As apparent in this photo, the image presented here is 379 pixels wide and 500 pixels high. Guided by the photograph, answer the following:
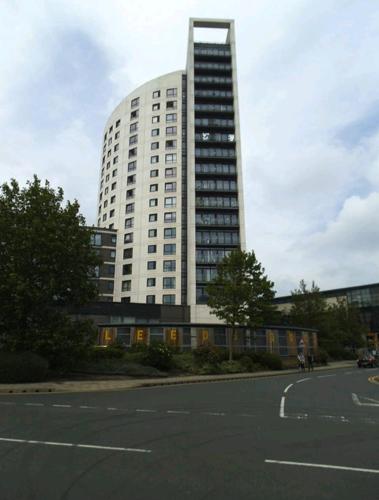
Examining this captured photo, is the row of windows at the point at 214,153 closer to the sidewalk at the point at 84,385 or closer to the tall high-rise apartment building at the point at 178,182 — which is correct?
the tall high-rise apartment building at the point at 178,182

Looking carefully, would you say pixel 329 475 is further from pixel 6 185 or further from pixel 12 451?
pixel 6 185

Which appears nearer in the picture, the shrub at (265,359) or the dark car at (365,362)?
the shrub at (265,359)

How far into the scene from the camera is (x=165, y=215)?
64.7 metres

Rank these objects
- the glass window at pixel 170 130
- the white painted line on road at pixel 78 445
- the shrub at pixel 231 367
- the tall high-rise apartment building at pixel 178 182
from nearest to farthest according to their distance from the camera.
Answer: the white painted line on road at pixel 78 445 → the shrub at pixel 231 367 → the tall high-rise apartment building at pixel 178 182 → the glass window at pixel 170 130

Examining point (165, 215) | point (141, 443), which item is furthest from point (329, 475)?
point (165, 215)

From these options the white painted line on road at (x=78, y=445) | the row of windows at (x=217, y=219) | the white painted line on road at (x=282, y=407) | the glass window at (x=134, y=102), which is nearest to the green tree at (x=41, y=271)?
the white painted line on road at (x=282, y=407)

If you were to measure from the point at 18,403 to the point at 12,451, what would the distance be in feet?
22.6

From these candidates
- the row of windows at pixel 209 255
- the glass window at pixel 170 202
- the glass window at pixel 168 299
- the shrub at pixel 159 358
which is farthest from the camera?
the glass window at pixel 170 202

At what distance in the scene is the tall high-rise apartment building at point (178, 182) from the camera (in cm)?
6016

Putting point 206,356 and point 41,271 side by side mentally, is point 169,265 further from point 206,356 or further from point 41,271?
point 41,271

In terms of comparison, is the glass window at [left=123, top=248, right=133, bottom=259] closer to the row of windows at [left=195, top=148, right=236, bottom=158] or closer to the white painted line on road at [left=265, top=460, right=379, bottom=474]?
the row of windows at [left=195, top=148, right=236, bottom=158]

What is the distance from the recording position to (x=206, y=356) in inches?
1104

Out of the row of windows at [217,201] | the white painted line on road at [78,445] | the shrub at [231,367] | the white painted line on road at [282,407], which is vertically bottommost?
the white painted line on road at [78,445]

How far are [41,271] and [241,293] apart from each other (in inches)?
A: 605
